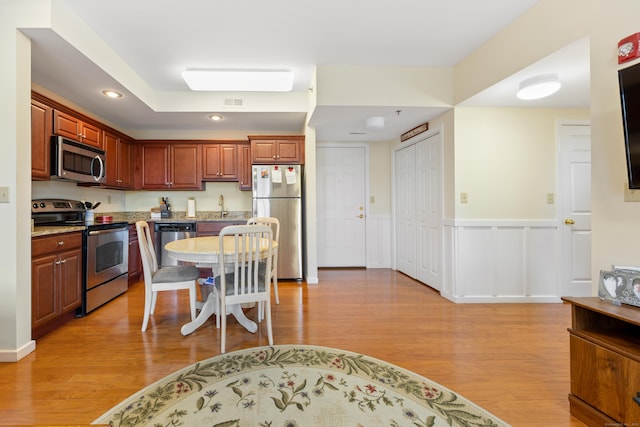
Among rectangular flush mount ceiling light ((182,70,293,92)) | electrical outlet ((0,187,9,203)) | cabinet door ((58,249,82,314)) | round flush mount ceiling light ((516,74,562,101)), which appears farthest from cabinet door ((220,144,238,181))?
round flush mount ceiling light ((516,74,562,101))

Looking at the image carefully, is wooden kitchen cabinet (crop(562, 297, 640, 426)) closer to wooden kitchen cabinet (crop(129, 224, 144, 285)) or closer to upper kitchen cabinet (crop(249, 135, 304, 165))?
upper kitchen cabinet (crop(249, 135, 304, 165))

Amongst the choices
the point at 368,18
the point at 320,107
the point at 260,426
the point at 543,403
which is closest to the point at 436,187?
the point at 320,107

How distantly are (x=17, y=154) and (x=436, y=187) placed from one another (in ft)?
12.8

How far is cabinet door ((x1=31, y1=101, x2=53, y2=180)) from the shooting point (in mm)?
2590

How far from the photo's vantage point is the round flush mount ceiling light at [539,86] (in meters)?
2.41

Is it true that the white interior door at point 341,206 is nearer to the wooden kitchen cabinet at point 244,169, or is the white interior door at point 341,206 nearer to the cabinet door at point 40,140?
the wooden kitchen cabinet at point 244,169

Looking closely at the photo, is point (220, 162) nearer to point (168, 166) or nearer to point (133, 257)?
point (168, 166)

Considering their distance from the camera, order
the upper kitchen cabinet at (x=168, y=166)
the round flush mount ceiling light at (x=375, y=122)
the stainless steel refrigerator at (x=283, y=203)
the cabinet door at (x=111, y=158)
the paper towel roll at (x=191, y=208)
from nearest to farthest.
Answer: the round flush mount ceiling light at (x=375, y=122), the cabinet door at (x=111, y=158), the stainless steel refrigerator at (x=283, y=203), the upper kitchen cabinet at (x=168, y=166), the paper towel roll at (x=191, y=208)

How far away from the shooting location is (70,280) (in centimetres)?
264

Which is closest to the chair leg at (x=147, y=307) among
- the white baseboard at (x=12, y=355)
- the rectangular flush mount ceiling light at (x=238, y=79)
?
the white baseboard at (x=12, y=355)

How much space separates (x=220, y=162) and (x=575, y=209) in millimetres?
4630

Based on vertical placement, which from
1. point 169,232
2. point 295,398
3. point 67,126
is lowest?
point 295,398

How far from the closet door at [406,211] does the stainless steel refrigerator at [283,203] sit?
5.49 ft

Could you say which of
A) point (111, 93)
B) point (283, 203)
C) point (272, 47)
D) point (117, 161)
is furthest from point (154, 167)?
point (272, 47)
